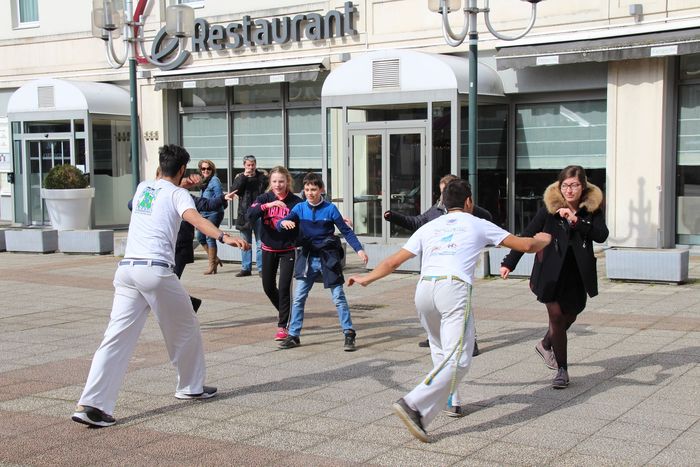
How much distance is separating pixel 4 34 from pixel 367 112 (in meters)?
11.8

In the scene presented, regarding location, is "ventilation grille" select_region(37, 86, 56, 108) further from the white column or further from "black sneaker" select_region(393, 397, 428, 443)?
"black sneaker" select_region(393, 397, 428, 443)

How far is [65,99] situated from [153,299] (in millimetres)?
16300

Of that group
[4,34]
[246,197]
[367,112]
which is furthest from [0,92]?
[246,197]

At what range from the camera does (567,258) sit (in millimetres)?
6859

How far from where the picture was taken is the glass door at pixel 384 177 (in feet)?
53.8

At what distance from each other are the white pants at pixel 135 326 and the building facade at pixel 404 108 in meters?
9.97

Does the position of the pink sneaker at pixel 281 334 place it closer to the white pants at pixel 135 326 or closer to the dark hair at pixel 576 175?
the white pants at pixel 135 326

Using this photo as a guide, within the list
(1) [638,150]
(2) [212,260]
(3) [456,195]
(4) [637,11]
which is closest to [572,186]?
(3) [456,195]

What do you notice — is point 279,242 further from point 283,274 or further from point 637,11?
point 637,11

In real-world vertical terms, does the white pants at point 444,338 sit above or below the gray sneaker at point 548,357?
above

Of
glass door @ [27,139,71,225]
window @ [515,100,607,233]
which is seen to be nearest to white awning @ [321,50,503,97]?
window @ [515,100,607,233]

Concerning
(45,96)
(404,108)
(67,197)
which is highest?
(45,96)

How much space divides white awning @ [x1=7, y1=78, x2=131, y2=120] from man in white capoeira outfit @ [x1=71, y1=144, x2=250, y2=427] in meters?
15.4

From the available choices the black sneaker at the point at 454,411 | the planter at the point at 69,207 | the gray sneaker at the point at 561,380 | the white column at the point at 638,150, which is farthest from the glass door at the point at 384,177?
the black sneaker at the point at 454,411
